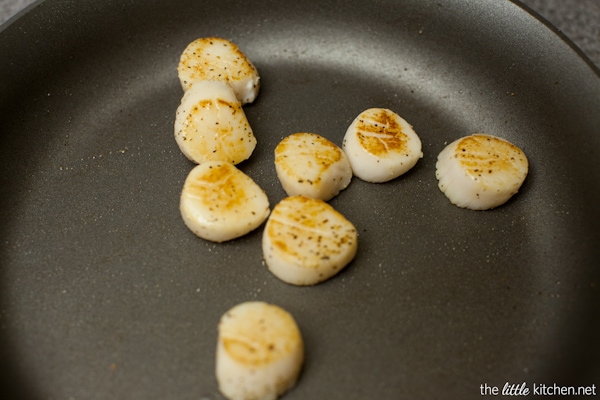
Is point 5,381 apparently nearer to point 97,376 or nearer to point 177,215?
point 97,376

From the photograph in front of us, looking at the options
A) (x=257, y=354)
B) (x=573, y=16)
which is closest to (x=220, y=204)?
(x=257, y=354)

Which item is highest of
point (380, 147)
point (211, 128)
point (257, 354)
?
point (211, 128)

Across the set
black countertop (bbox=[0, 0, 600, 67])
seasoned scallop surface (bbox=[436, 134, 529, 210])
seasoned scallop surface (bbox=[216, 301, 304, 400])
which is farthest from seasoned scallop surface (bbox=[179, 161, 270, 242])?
black countertop (bbox=[0, 0, 600, 67])

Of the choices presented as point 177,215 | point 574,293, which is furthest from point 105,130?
point 574,293

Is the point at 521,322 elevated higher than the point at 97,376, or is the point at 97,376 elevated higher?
the point at 97,376

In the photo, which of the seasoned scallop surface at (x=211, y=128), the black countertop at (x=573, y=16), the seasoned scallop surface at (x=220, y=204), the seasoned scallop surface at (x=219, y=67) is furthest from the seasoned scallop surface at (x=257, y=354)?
the black countertop at (x=573, y=16)

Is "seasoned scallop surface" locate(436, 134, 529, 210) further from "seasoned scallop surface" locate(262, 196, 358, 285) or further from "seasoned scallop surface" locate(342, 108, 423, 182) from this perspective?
"seasoned scallop surface" locate(262, 196, 358, 285)

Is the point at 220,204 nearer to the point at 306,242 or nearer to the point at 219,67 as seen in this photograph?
the point at 306,242
